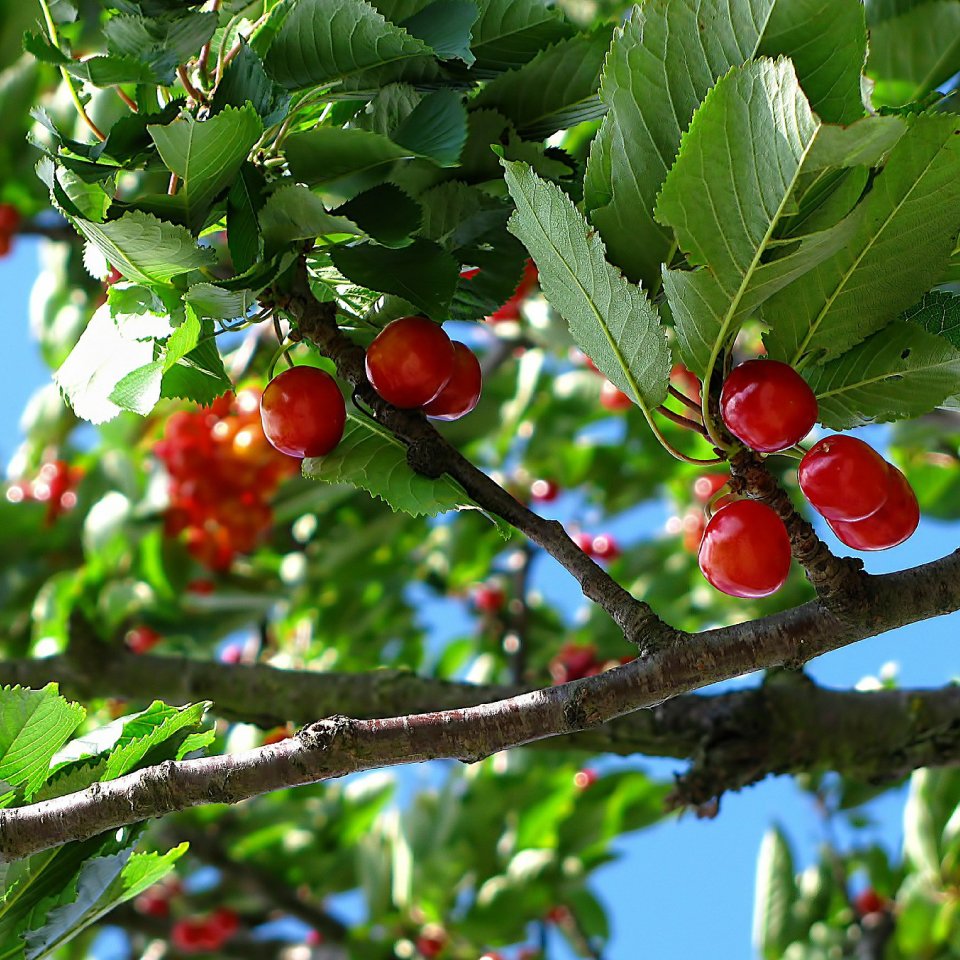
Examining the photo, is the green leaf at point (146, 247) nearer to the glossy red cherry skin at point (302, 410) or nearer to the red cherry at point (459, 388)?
the glossy red cherry skin at point (302, 410)

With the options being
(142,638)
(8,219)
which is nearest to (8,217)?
(8,219)

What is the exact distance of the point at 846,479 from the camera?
108 centimetres

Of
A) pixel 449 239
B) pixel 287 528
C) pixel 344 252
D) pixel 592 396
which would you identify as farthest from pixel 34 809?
pixel 592 396

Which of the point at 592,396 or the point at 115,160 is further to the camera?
the point at 592,396

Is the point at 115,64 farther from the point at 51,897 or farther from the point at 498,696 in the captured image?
the point at 498,696

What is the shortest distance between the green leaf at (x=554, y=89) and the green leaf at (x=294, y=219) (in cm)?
31

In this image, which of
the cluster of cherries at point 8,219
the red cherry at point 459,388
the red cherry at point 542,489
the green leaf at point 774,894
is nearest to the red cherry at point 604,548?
the red cherry at point 542,489

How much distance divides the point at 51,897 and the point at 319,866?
124 inches

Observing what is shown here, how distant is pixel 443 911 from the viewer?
405cm

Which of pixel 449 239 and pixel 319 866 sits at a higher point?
pixel 449 239

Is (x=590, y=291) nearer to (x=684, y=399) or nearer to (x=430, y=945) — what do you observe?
(x=684, y=399)

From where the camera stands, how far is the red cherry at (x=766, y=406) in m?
1.04

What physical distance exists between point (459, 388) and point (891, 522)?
0.51 m

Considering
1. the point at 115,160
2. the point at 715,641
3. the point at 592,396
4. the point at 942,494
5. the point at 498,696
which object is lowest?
the point at 942,494
